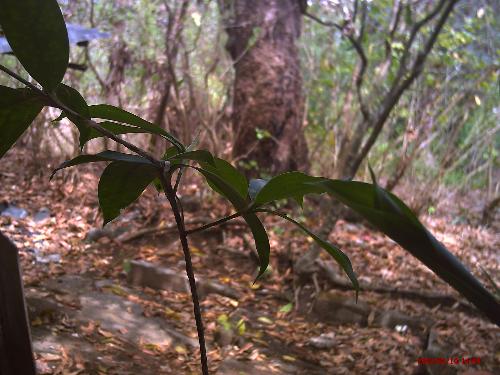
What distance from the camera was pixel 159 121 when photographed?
4824mm

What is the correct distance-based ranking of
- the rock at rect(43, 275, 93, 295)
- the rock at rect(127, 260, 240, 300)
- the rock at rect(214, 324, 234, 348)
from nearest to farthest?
the rock at rect(214, 324, 234, 348), the rock at rect(43, 275, 93, 295), the rock at rect(127, 260, 240, 300)

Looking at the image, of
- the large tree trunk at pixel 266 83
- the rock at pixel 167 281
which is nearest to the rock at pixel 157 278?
the rock at pixel 167 281

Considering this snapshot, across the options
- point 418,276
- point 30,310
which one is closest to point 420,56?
point 418,276

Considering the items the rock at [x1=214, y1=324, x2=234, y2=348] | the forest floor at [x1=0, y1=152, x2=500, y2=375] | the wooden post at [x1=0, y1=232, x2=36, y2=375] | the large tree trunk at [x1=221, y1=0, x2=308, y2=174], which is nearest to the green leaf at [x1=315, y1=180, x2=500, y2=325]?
the wooden post at [x1=0, y1=232, x2=36, y2=375]

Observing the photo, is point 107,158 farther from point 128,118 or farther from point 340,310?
point 340,310

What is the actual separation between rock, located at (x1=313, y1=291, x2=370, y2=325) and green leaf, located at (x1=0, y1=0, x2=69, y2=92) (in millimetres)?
2900

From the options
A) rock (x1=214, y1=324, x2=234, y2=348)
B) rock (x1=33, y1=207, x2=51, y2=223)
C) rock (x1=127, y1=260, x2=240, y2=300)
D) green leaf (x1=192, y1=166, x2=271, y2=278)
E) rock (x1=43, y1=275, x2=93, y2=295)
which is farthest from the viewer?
rock (x1=33, y1=207, x2=51, y2=223)

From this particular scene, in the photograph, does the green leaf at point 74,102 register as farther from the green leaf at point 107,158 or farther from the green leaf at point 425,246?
the green leaf at point 425,246

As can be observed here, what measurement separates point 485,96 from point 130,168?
244 inches

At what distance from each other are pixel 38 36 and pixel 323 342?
8.74ft

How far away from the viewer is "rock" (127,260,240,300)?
3379 millimetres

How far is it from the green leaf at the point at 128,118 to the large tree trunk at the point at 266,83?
411cm

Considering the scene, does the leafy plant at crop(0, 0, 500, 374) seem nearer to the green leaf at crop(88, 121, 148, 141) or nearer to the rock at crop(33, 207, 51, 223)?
the green leaf at crop(88, 121, 148, 141)

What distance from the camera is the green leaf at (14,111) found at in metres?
0.54
